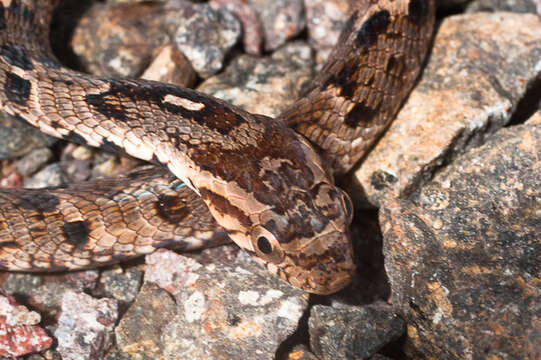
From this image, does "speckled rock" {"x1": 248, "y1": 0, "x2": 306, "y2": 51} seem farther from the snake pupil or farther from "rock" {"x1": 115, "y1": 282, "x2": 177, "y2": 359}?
"rock" {"x1": 115, "y1": 282, "x2": 177, "y2": 359}

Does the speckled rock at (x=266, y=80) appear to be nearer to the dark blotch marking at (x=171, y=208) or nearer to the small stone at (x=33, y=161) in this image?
the dark blotch marking at (x=171, y=208)

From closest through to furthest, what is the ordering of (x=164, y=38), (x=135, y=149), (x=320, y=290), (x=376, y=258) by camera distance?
(x=320, y=290) → (x=135, y=149) → (x=376, y=258) → (x=164, y=38)

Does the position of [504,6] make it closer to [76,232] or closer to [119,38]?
[119,38]

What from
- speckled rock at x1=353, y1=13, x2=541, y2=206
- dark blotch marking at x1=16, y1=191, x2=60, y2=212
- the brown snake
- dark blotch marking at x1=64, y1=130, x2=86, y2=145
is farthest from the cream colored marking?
speckled rock at x1=353, y1=13, x2=541, y2=206

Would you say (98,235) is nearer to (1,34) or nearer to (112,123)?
(112,123)

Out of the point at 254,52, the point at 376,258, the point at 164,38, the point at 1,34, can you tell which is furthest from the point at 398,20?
the point at 1,34

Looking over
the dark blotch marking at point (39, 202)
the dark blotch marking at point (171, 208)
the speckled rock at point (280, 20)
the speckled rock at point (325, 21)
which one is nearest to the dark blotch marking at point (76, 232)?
the dark blotch marking at point (39, 202)
